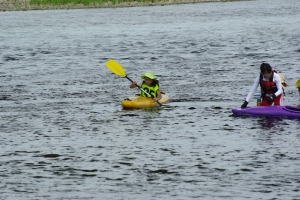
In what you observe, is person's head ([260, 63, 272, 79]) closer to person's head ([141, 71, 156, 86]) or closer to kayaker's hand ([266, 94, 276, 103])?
kayaker's hand ([266, 94, 276, 103])

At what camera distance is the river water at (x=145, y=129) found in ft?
38.2

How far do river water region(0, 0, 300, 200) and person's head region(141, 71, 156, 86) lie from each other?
0.74 m

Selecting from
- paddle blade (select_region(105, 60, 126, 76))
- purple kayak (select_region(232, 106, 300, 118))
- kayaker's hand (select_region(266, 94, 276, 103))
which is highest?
paddle blade (select_region(105, 60, 126, 76))

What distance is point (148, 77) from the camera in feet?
58.8

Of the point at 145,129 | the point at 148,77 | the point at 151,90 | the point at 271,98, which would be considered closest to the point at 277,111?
the point at 271,98

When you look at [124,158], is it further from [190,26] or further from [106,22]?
[106,22]

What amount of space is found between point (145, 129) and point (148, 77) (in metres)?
2.40

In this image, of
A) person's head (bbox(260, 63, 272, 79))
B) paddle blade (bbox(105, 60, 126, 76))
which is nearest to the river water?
paddle blade (bbox(105, 60, 126, 76))

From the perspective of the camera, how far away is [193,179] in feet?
38.9

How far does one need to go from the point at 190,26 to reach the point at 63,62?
70.8 ft

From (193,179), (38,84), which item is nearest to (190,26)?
(38,84)

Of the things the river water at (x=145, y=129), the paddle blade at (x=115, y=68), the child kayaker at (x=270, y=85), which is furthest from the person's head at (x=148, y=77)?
the child kayaker at (x=270, y=85)

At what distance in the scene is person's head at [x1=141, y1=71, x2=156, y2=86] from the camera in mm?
17891

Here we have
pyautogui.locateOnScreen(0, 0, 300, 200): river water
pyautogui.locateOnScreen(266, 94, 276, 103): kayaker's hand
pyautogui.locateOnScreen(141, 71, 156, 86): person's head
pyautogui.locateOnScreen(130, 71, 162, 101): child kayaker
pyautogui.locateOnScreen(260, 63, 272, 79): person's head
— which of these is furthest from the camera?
pyautogui.locateOnScreen(130, 71, 162, 101): child kayaker
